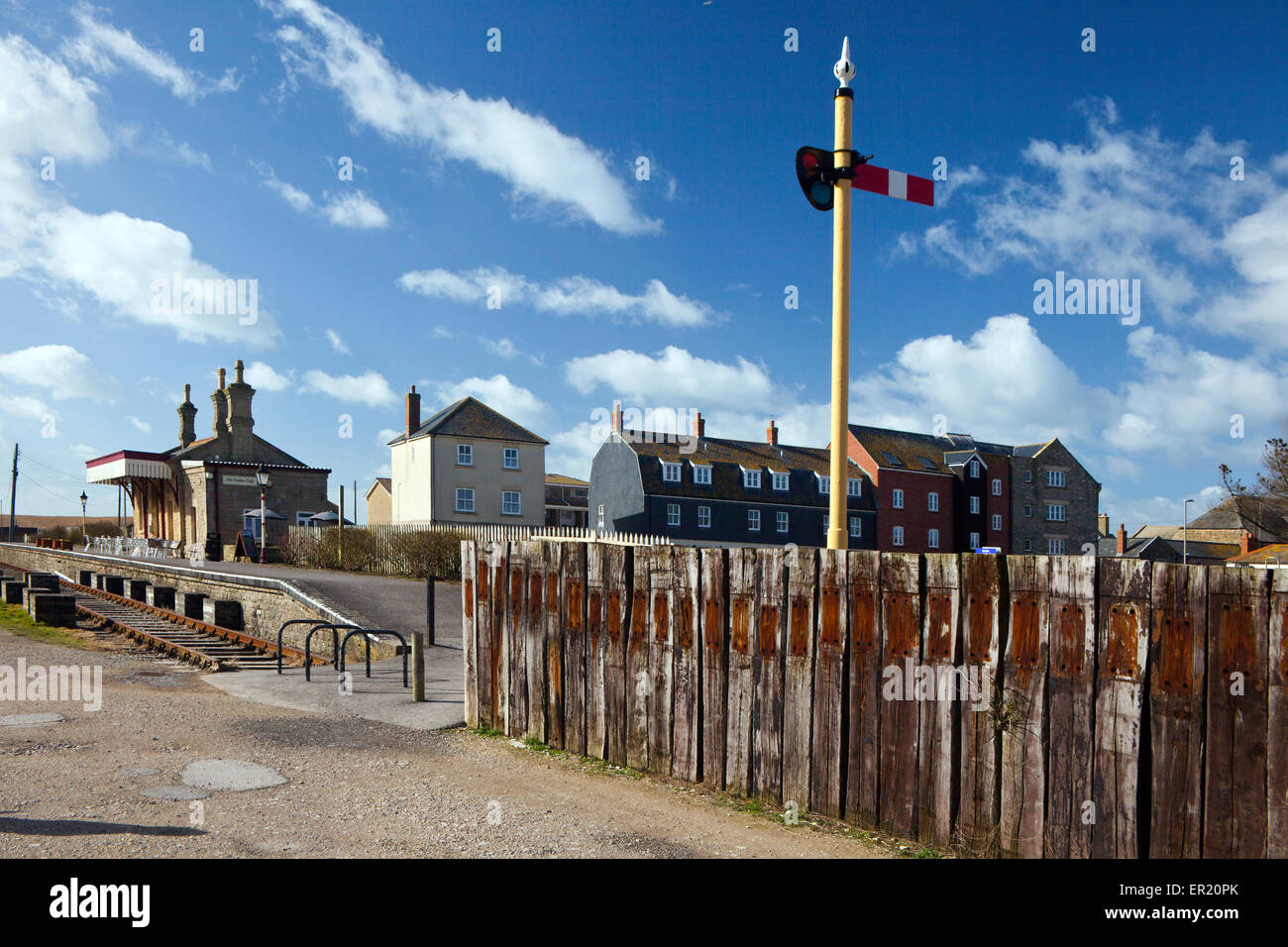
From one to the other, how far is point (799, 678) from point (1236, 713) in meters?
2.49

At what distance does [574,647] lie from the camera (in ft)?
25.3

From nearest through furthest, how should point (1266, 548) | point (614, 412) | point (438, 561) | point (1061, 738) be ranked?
1. point (1061, 738)
2. point (438, 561)
3. point (1266, 548)
4. point (614, 412)

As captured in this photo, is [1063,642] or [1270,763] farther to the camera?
[1063,642]

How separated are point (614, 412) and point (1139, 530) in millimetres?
71778

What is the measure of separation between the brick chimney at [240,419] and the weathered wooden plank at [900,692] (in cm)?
4910

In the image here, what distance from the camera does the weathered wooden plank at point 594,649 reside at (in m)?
7.45

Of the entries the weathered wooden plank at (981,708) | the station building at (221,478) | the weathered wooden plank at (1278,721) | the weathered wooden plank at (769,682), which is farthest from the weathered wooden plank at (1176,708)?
the station building at (221,478)

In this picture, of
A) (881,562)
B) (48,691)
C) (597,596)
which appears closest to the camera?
(881,562)

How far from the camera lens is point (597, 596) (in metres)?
7.50

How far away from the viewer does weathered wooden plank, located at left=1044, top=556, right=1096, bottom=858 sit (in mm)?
4750

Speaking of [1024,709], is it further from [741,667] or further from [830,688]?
[741,667]
